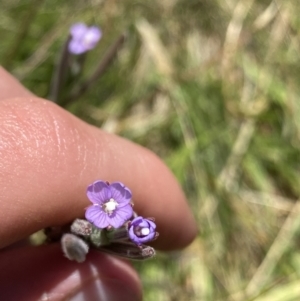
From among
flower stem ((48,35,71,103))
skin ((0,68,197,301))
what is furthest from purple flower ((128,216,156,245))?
flower stem ((48,35,71,103))

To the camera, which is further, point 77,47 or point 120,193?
point 77,47

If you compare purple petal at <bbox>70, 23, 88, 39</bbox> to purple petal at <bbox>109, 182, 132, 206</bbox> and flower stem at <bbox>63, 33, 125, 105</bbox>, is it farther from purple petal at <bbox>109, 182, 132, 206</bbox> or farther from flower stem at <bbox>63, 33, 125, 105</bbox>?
purple petal at <bbox>109, 182, 132, 206</bbox>

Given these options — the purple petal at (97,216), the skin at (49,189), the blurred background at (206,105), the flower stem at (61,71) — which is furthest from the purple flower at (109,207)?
the blurred background at (206,105)

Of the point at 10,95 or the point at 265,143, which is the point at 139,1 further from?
the point at 10,95

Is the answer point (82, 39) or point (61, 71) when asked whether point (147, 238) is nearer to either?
point (61, 71)

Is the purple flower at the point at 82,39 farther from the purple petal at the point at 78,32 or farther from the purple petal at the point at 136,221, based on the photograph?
the purple petal at the point at 136,221

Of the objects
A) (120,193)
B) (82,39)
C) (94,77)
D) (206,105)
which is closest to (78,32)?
(82,39)

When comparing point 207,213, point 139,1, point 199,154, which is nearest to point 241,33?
point 139,1
